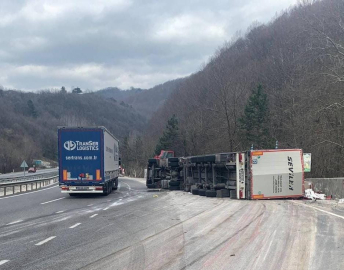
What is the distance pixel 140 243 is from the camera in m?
8.61

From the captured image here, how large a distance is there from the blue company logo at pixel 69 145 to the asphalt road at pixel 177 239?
286 inches

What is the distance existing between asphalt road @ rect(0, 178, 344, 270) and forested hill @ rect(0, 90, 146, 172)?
360 ft

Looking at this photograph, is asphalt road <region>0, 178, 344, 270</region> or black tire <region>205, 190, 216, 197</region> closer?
asphalt road <region>0, 178, 344, 270</region>

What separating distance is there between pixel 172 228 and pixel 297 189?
8.71m

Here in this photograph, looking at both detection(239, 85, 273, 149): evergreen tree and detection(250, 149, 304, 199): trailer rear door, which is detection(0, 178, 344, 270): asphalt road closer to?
detection(250, 149, 304, 199): trailer rear door

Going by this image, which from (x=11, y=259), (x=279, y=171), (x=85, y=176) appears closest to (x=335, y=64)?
(x=279, y=171)

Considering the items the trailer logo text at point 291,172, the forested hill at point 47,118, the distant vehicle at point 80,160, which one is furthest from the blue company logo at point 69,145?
the forested hill at point 47,118

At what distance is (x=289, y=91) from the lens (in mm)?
35750

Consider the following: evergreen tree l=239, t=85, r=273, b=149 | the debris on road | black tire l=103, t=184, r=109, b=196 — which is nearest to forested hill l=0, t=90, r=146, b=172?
evergreen tree l=239, t=85, r=273, b=149

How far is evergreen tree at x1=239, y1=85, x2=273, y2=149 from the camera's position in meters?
49.5

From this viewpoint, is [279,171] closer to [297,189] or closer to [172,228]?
[297,189]

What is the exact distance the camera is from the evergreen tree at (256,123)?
49.5 meters

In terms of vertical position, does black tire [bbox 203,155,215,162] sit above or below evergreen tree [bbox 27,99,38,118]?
below

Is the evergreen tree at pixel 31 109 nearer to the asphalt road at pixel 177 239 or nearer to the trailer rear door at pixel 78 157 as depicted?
the trailer rear door at pixel 78 157
